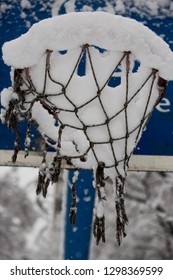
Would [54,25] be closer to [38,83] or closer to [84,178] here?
[38,83]

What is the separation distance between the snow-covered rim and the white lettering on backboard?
0.35 meters

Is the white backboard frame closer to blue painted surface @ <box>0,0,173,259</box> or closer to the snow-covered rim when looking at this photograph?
blue painted surface @ <box>0,0,173,259</box>

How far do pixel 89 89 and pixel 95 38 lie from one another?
8.5 inches

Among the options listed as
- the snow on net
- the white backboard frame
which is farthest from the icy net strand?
the white backboard frame

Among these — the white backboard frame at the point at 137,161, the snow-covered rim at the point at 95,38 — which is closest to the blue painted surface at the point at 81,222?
the white backboard frame at the point at 137,161

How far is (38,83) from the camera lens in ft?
6.08

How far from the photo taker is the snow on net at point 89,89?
1722 mm

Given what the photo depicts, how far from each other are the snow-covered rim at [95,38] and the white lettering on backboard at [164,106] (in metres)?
0.35

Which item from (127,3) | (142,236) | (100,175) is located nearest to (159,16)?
(127,3)

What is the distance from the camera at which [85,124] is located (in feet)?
6.28

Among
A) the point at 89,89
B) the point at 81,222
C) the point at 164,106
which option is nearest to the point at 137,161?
the point at 164,106

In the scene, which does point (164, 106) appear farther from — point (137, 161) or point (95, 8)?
point (95, 8)

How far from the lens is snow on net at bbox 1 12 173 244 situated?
5.65 feet

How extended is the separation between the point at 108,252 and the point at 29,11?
4341 millimetres
